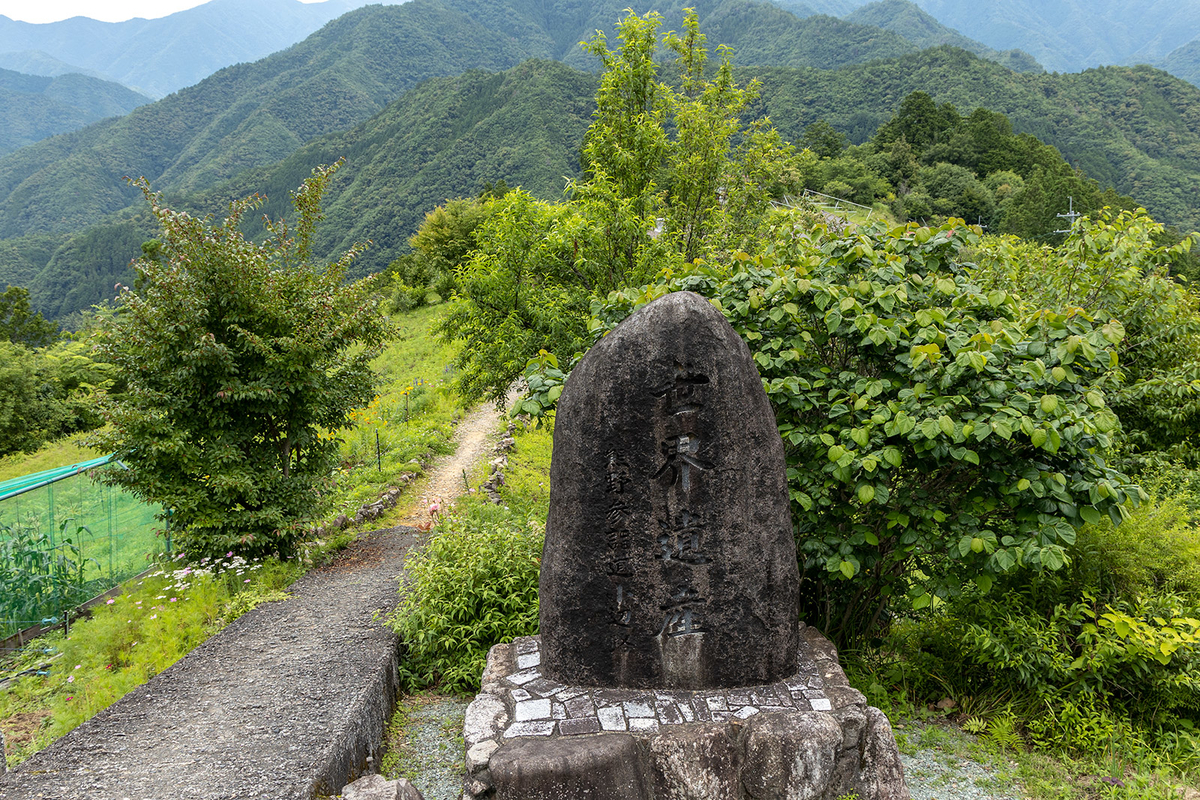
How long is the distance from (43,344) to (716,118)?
3754 centimetres

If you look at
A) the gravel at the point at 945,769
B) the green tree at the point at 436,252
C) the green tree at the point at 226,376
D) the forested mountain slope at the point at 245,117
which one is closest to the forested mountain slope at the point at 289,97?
the forested mountain slope at the point at 245,117

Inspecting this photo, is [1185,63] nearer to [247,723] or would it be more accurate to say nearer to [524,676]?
[524,676]

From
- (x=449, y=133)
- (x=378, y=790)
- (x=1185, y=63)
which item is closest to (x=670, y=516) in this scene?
(x=378, y=790)

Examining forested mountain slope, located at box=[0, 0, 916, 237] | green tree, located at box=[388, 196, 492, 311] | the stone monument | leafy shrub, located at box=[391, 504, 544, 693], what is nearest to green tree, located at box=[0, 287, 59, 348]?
green tree, located at box=[388, 196, 492, 311]

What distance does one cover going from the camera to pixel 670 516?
4895 mm

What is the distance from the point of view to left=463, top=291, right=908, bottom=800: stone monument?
4617 millimetres

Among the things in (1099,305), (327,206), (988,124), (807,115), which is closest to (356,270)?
(327,206)

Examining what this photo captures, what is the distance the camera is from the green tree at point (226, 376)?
804 cm

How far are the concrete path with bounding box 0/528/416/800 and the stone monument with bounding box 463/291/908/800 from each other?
1218mm

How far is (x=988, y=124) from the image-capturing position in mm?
50344

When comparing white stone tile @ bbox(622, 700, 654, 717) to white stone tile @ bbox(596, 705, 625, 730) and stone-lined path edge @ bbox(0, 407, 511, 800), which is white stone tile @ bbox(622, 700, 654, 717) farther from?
stone-lined path edge @ bbox(0, 407, 511, 800)

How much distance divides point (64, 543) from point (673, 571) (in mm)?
7880

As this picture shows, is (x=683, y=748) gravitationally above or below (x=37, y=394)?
below

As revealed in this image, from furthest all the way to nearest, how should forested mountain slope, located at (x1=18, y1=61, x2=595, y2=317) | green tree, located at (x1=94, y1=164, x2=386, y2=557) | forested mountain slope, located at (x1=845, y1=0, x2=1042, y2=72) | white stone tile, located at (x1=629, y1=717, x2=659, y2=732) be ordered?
forested mountain slope, located at (x1=845, y1=0, x2=1042, y2=72) → forested mountain slope, located at (x1=18, y1=61, x2=595, y2=317) → green tree, located at (x1=94, y1=164, x2=386, y2=557) → white stone tile, located at (x1=629, y1=717, x2=659, y2=732)
